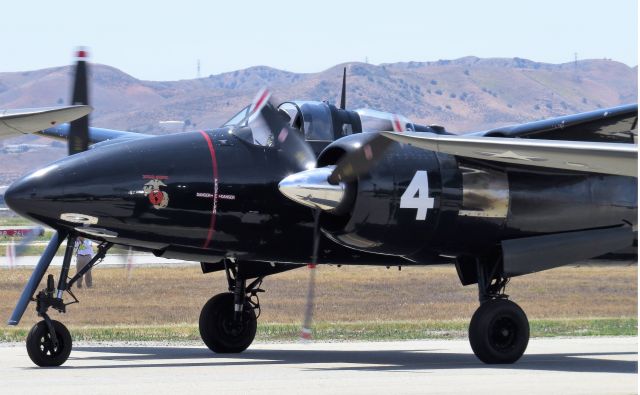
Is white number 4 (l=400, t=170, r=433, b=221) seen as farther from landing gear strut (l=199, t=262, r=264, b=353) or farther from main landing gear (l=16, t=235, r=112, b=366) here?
main landing gear (l=16, t=235, r=112, b=366)

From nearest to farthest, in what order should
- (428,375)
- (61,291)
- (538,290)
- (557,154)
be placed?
1. (557,154)
2. (428,375)
3. (61,291)
4. (538,290)

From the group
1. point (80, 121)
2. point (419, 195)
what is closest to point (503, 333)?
point (419, 195)

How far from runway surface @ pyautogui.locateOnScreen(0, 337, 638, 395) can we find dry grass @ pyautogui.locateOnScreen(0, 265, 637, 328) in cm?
577

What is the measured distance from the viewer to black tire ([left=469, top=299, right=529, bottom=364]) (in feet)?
62.3

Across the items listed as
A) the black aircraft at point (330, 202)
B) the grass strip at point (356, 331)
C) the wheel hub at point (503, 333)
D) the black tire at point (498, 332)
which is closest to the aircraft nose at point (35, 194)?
the black aircraft at point (330, 202)

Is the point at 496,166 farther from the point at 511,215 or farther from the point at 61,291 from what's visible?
the point at 61,291

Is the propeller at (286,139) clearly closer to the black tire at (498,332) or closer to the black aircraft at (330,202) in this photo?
the black aircraft at (330,202)

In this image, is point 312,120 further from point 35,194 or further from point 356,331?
point 356,331

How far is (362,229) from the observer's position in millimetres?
18281

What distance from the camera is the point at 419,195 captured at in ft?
60.8

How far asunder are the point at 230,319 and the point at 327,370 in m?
3.88

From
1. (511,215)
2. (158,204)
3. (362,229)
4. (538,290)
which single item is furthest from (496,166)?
(538,290)

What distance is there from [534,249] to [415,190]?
6.64 feet

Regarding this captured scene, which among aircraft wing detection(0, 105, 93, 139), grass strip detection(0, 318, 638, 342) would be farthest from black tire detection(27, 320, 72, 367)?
aircraft wing detection(0, 105, 93, 139)
